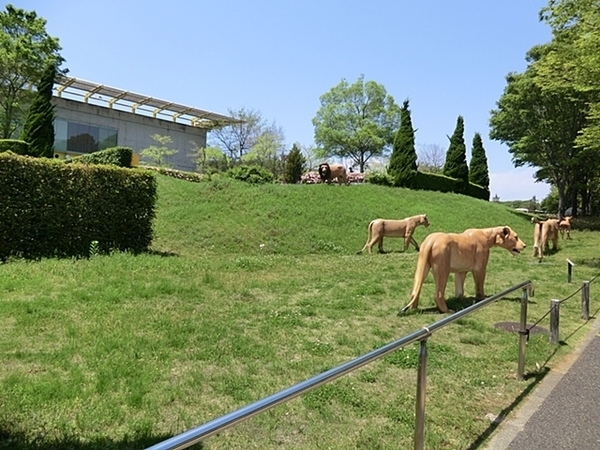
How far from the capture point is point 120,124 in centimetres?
3712

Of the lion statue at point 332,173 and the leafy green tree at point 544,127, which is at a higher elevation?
the leafy green tree at point 544,127

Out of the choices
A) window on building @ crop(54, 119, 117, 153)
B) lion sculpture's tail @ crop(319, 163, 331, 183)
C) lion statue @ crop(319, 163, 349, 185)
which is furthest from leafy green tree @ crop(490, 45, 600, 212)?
window on building @ crop(54, 119, 117, 153)

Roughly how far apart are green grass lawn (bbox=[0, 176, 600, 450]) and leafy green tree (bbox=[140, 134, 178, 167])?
2684 cm

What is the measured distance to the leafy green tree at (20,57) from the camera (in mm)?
24394

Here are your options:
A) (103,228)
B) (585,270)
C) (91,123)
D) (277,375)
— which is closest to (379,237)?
(585,270)

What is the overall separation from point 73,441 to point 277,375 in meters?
1.76

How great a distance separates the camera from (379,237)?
14.0 m

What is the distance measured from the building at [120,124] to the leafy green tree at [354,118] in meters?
12.9

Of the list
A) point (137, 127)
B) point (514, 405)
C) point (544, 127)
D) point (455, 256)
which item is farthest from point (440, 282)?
point (137, 127)

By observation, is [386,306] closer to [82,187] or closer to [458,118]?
[82,187]

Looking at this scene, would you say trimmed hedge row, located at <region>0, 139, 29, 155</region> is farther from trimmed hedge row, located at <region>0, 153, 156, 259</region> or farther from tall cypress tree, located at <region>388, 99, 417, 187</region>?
tall cypress tree, located at <region>388, 99, 417, 187</region>

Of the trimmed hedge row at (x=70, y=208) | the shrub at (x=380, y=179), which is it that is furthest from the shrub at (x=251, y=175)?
the trimmed hedge row at (x=70, y=208)

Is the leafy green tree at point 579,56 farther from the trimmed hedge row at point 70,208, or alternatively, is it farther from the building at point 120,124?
the building at point 120,124

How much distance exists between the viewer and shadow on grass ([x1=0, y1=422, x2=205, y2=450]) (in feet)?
8.57
